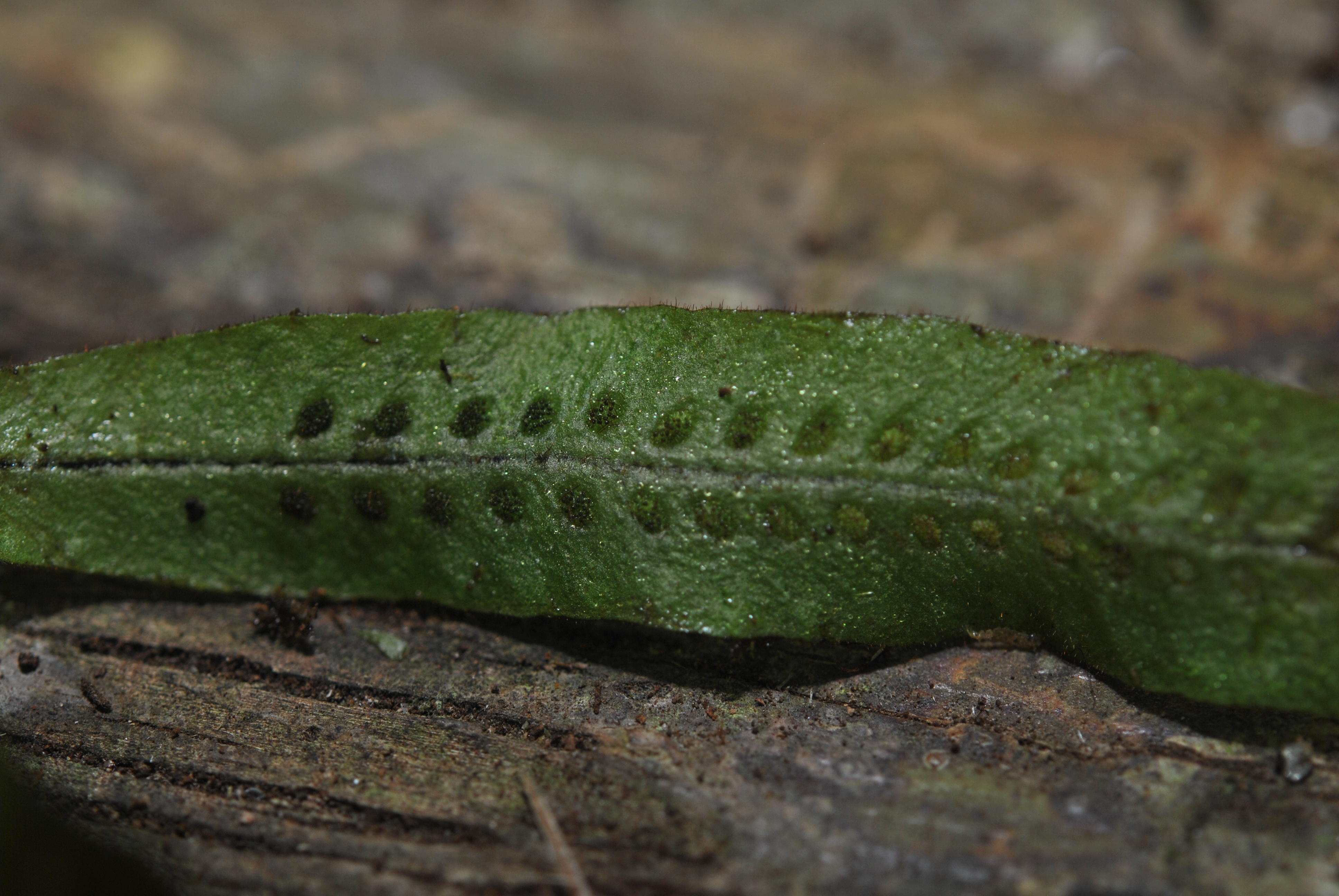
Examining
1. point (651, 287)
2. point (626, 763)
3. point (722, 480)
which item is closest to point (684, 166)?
point (651, 287)

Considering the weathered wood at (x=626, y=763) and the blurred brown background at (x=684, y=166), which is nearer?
the weathered wood at (x=626, y=763)

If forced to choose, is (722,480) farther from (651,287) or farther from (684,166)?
(684,166)

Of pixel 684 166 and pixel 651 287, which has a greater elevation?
pixel 684 166

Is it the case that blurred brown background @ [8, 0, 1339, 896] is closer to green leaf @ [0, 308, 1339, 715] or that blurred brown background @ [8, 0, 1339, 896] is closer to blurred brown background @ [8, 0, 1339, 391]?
blurred brown background @ [8, 0, 1339, 391]

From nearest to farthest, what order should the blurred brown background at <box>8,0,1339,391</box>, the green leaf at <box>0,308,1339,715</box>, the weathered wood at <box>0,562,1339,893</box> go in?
the weathered wood at <box>0,562,1339,893</box> < the green leaf at <box>0,308,1339,715</box> < the blurred brown background at <box>8,0,1339,391</box>

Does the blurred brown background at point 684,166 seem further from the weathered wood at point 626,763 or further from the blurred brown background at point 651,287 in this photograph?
the weathered wood at point 626,763

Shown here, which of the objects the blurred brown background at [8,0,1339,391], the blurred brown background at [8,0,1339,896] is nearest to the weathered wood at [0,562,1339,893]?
the blurred brown background at [8,0,1339,896]

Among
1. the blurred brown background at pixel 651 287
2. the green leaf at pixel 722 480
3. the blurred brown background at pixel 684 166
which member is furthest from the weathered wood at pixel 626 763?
the blurred brown background at pixel 684 166
